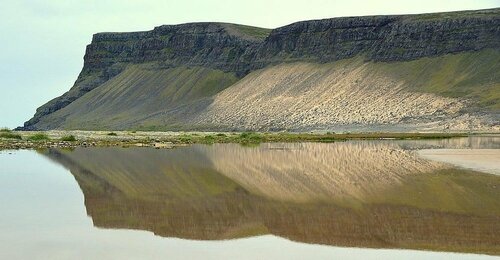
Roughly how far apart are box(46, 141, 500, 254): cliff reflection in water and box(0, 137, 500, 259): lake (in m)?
0.04

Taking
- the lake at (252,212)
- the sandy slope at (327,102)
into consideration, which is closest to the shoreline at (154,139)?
the sandy slope at (327,102)

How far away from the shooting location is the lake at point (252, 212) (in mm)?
19078

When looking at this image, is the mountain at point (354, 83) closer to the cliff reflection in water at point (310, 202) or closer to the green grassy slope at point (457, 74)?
the green grassy slope at point (457, 74)

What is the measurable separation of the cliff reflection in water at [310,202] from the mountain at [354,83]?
91797 millimetres

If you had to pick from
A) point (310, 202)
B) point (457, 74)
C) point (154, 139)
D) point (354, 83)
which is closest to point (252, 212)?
point (310, 202)

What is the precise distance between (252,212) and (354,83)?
445 ft

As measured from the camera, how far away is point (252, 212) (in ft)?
83.9

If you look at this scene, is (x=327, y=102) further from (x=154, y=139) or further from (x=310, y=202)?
(x=310, y=202)

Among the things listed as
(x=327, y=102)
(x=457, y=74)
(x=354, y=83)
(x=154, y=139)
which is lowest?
(x=154, y=139)

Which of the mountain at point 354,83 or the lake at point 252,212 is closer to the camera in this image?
the lake at point 252,212

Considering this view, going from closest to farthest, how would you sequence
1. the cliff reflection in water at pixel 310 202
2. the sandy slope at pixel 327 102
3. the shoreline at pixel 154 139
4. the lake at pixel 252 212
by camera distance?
the lake at pixel 252 212
the cliff reflection in water at pixel 310 202
the shoreline at pixel 154 139
the sandy slope at pixel 327 102

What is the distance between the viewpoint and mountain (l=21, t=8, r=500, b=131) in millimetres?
142000

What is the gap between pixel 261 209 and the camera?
26.3 m

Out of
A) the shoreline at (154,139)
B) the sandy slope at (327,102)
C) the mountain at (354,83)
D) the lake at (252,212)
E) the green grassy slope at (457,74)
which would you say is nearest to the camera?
the lake at (252,212)
